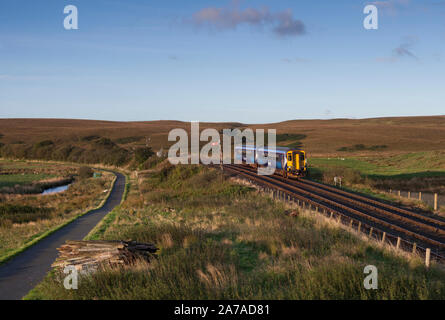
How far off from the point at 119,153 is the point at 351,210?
2842 inches

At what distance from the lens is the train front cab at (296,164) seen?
Answer: 36688 millimetres

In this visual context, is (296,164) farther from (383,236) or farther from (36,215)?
(383,236)

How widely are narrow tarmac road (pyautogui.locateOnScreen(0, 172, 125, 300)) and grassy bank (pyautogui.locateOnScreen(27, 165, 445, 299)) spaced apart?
74 cm

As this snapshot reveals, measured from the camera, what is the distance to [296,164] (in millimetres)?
37156

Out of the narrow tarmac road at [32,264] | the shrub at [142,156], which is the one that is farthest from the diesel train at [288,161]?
the shrub at [142,156]

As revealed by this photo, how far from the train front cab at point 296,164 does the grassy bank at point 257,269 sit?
17.5 meters

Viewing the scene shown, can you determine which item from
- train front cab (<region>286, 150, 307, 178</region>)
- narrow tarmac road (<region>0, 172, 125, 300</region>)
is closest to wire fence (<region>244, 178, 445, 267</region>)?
narrow tarmac road (<region>0, 172, 125, 300</region>)

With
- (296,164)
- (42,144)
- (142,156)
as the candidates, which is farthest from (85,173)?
(42,144)

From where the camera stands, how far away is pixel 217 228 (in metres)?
16.9

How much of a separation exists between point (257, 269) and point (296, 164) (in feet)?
92.1

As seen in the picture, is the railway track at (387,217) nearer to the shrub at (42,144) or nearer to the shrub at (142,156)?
the shrub at (142,156)

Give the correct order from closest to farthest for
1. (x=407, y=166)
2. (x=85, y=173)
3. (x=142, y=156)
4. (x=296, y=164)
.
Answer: (x=296, y=164), (x=407, y=166), (x=85, y=173), (x=142, y=156)

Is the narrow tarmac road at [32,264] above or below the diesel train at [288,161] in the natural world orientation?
below
